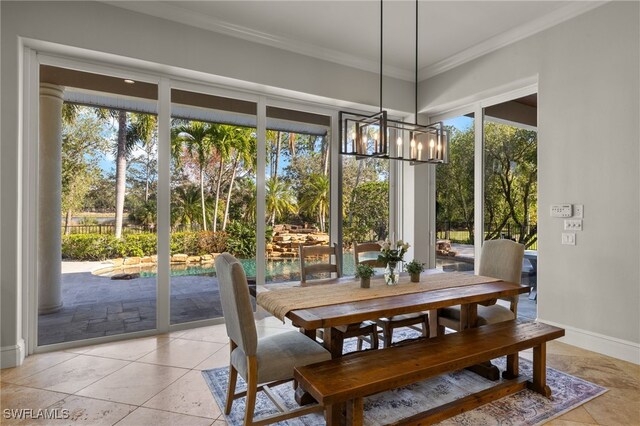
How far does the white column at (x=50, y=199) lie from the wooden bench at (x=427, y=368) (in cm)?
262

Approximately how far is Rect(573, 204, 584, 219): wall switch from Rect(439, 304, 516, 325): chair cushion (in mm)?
1139

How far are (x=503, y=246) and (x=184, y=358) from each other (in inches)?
116

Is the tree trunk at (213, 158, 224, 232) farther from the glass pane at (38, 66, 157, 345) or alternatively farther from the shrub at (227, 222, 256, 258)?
the glass pane at (38, 66, 157, 345)

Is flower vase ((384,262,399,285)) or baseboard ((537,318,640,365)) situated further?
baseboard ((537,318,640,365))

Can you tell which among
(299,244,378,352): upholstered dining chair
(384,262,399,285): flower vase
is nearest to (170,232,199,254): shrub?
(299,244,378,352): upholstered dining chair

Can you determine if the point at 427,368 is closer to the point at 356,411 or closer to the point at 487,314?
the point at 356,411

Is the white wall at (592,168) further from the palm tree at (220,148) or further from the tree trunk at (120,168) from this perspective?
the tree trunk at (120,168)

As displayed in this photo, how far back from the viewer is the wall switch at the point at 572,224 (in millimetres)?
3270

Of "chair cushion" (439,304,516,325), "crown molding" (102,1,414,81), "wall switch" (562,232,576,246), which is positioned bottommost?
"chair cushion" (439,304,516,325)

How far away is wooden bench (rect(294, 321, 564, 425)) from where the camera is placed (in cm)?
174

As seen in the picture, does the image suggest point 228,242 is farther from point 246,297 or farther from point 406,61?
point 406,61

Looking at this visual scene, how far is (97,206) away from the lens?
335cm

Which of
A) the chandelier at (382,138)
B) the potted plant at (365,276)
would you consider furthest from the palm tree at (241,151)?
the potted plant at (365,276)

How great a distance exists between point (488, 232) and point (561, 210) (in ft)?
3.34
